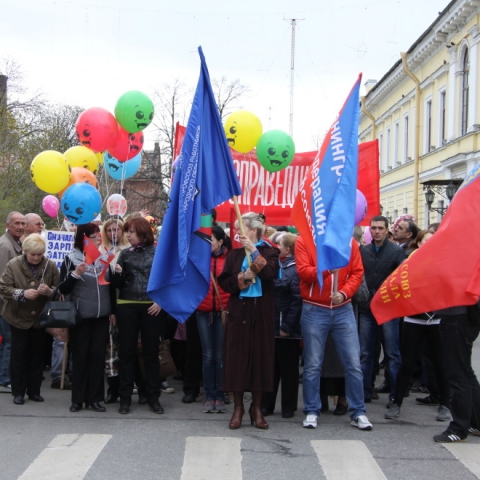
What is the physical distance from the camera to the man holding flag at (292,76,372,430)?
663cm

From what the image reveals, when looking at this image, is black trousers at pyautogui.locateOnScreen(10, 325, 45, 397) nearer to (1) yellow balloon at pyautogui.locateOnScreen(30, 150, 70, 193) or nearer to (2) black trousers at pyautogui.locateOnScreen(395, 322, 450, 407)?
(1) yellow balloon at pyautogui.locateOnScreen(30, 150, 70, 193)

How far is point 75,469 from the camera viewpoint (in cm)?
554

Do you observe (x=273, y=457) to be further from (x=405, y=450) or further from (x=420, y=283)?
(x=420, y=283)

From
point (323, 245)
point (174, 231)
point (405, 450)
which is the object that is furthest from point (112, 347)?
point (405, 450)

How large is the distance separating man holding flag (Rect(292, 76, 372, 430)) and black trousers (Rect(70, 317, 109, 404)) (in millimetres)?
2107

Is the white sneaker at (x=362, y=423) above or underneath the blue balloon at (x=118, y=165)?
underneath

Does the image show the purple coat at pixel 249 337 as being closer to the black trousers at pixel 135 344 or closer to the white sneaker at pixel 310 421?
the white sneaker at pixel 310 421

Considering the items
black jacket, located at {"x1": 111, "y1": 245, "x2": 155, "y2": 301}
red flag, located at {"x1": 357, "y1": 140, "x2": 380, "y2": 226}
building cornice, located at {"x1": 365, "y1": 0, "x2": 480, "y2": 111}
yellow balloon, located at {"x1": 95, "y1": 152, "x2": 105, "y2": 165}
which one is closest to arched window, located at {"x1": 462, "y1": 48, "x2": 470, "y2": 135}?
building cornice, located at {"x1": 365, "y1": 0, "x2": 480, "y2": 111}

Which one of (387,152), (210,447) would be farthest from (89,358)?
(387,152)

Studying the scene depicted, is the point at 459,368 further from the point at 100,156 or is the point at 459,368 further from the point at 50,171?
the point at 100,156

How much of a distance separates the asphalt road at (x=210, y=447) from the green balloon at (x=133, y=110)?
12.0 feet

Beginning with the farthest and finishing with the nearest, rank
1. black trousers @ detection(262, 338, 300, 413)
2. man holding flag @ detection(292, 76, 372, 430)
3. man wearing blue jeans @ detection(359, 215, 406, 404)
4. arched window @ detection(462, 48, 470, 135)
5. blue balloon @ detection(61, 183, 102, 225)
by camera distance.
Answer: arched window @ detection(462, 48, 470, 135)
blue balloon @ detection(61, 183, 102, 225)
man wearing blue jeans @ detection(359, 215, 406, 404)
black trousers @ detection(262, 338, 300, 413)
man holding flag @ detection(292, 76, 372, 430)

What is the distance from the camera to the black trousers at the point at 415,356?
7340 millimetres

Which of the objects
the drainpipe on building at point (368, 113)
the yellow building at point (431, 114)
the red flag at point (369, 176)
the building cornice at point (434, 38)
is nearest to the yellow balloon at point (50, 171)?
the red flag at point (369, 176)
